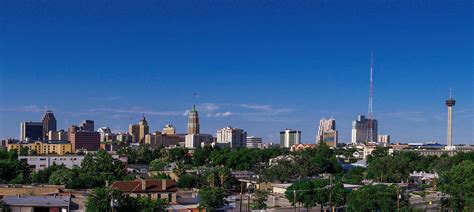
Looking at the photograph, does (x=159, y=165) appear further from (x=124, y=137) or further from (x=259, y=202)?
(x=124, y=137)

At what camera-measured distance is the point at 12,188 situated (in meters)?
40.1

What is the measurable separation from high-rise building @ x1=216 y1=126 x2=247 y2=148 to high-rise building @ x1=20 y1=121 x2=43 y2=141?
164 feet

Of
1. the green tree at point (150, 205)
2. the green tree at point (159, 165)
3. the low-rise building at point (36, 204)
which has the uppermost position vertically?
the green tree at point (150, 205)

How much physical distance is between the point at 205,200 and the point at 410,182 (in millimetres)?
28716

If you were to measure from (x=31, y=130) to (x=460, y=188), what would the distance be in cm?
15403

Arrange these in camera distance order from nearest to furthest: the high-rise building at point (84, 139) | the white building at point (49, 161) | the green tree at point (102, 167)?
the green tree at point (102, 167) < the white building at point (49, 161) < the high-rise building at point (84, 139)

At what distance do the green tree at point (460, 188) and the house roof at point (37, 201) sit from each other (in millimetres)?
18244

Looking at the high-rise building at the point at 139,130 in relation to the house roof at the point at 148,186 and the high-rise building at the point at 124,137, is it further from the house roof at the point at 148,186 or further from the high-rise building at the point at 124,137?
the house roof at the point at 148,186

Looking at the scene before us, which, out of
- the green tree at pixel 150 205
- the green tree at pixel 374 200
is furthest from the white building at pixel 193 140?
the green tree at pixel 150 205

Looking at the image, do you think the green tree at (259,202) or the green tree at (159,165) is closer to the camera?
the green tree at (259,202)

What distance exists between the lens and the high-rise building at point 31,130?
16888 cm

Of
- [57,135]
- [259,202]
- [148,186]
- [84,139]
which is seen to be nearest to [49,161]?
[148,186]

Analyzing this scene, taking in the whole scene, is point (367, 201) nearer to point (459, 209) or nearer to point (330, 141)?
point (459, 209)

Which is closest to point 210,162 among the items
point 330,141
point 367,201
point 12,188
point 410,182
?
point 410,182
